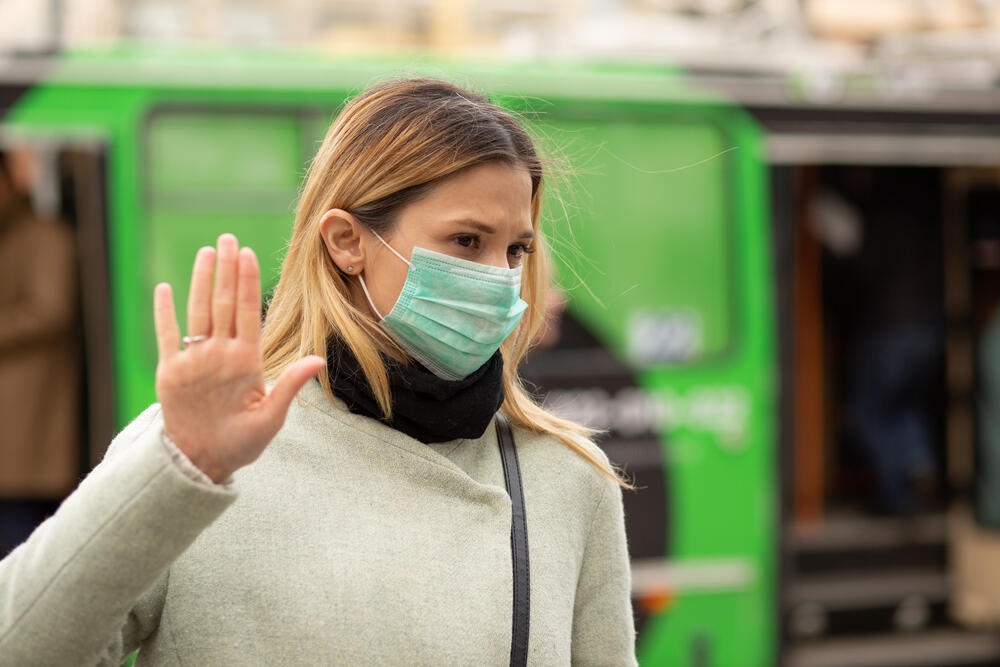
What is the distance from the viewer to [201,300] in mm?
1229

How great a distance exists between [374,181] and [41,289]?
12.6 ft

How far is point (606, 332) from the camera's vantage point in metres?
4.87

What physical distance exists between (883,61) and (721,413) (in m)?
1.85

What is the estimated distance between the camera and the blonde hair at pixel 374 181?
1.57 m

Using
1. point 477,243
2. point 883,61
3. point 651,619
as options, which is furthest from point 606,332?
point 477,243

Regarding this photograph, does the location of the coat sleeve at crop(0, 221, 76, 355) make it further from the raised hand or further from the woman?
the raised hand

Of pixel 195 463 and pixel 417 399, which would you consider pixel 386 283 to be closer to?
pixel 417 399

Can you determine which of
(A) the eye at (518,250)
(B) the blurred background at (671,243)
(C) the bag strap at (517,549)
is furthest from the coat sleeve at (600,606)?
(B) the blurred background at (671,243)

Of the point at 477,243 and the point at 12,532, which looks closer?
the point at 477,243

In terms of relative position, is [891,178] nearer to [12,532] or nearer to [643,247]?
[643,247]

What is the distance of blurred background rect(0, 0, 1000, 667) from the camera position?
4379 mm

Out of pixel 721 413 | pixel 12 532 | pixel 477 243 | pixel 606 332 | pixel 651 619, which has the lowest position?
pixel 651 619

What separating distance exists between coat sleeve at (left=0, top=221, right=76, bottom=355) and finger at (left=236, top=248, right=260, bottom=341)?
408 cm

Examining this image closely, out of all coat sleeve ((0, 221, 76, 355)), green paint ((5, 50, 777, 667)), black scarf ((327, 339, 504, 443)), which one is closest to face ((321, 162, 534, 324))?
black scarf ((327, 339, 504, 443))
